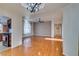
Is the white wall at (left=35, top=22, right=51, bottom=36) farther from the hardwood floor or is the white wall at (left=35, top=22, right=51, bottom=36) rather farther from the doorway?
→ the doorway

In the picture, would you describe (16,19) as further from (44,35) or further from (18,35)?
(44,35)

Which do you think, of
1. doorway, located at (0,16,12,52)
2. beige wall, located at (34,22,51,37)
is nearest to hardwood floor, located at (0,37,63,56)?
doorway, located at (0,16,12,52)

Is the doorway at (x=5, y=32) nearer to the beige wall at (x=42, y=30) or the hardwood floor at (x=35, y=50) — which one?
the hardwood floor at (x=35, y=50)

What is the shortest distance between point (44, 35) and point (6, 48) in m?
4.53

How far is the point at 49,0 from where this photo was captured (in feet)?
5.72

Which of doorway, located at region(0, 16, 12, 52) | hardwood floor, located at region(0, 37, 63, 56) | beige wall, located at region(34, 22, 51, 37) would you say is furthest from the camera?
beige wall, located at region(34, 22, 51, 37)

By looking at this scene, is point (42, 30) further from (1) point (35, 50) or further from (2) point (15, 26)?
(1) point (35, 50)

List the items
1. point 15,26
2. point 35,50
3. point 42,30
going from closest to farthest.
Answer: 1. point 35,50
2. point 15,26
3. point 42,30

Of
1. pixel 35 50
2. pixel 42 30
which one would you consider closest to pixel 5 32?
pixel 35 50

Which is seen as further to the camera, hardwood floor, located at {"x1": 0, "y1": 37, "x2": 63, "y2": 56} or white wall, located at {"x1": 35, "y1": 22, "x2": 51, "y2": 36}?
white wall, located at {"x1": 35, "y1": 22, "x2": 51, "y2": 36}

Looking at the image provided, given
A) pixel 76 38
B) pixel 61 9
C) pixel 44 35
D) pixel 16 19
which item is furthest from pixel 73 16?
pixel 44 35

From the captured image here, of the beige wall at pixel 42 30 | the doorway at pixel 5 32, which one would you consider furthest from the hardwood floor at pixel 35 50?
the beige wall at pixel 42 30

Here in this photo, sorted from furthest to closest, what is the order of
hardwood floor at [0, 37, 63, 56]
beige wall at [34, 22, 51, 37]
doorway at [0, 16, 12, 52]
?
beige wall at [34, 22, 51, 37]
doorway at [0, 16, 12, 52]
hardwood floor at [0, 37, 63, 56]

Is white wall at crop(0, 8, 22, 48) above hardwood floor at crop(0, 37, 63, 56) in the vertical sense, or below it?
above
